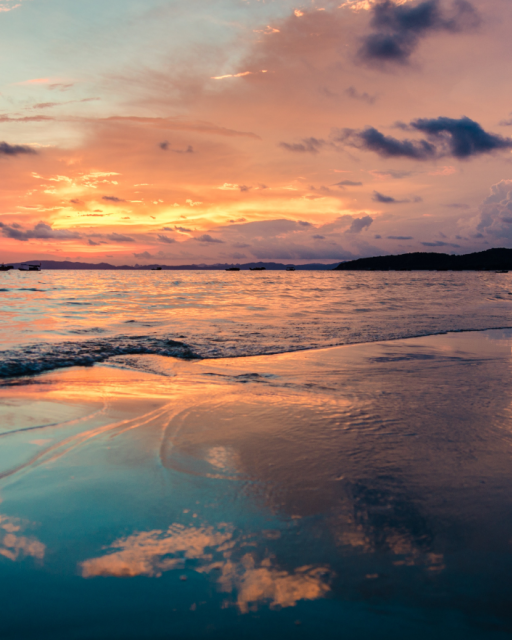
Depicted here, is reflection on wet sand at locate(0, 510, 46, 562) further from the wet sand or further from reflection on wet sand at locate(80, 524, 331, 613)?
reflection on wet sand at locate(80, 524, 331, 613)

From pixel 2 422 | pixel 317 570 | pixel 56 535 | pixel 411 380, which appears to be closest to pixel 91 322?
pixel 2 422

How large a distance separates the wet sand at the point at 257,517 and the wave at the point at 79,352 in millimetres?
2532

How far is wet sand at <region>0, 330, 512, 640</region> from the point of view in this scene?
2064 millimetres

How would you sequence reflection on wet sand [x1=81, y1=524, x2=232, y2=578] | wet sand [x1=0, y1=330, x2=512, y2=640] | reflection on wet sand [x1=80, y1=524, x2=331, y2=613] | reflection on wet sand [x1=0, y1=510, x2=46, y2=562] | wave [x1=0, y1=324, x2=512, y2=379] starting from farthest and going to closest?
wave [x1=0, y1=324, x2=512, y2=379] < reflection on wet sand [x1=0, y1=510, x2=46, y2=562] < reflection on wet sand [x1=81, y1=524, x2=232, y2=578] < reflection on wet sand [x1=80, y1=524, x2=331, y2=613] < wet sand [x1=0, y1=330, x2=512, y2=640]

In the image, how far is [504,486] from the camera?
3.19 m

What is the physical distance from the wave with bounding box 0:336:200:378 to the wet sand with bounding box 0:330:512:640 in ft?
8.31

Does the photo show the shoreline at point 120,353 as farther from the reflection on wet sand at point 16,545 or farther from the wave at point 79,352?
the reflection on wet sand at point 16,545

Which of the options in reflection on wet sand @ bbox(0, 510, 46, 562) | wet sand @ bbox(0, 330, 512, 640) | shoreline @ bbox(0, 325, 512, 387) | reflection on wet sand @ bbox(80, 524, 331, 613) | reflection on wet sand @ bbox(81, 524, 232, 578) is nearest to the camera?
wet sand @ bbox(0, 330, 512, 640)

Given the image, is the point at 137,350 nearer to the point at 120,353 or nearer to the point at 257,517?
the point at 120,353

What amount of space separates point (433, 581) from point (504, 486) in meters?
1.35

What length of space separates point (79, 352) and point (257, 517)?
25.1 feet

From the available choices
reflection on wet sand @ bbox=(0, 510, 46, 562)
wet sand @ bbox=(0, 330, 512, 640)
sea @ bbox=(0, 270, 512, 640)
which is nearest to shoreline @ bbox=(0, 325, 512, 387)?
sea @ bbox=(0, 270, 512, 640)

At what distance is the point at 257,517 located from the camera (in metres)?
2.82

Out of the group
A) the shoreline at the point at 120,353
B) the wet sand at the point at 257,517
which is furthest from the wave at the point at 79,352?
the wet sand at the point at 257,517
